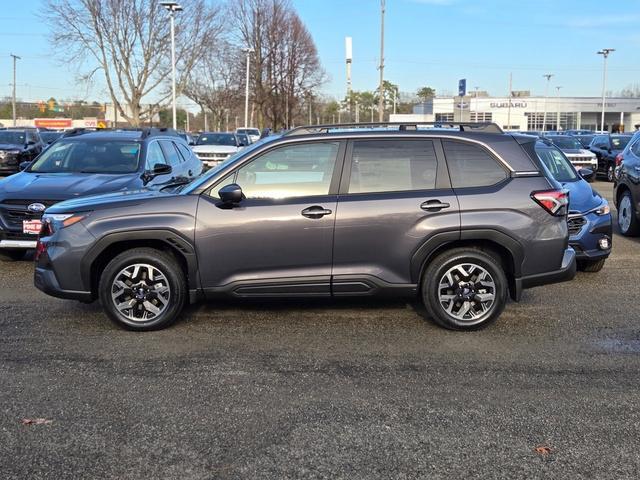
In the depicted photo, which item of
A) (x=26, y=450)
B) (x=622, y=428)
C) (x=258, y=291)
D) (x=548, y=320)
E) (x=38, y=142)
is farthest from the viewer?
(x=38, y=142)

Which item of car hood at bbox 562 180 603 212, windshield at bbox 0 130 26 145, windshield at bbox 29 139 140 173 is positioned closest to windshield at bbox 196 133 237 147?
windshield at bbox 0 130 26 145

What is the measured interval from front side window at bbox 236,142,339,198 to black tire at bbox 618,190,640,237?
6465 mm

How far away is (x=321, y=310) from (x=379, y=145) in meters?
1.72

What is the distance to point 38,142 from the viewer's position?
23.4 meters

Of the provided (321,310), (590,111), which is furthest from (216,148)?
(590,111)

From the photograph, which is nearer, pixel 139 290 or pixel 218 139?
pixel 139 290

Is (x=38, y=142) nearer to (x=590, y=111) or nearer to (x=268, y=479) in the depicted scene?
(x=268, y=479)

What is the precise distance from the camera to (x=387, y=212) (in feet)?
17.4

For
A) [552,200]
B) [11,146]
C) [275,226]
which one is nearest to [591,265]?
[552,200]

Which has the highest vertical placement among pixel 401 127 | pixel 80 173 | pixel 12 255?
pixel 401 127

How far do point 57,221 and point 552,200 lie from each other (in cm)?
434

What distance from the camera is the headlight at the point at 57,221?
539 centimetres

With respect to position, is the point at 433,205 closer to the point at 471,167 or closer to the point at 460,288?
the point at 471,167

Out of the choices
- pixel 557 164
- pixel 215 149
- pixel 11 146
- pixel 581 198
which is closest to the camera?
pixel 581 198
